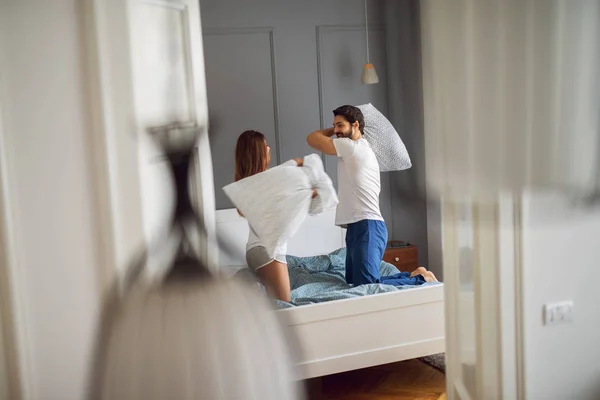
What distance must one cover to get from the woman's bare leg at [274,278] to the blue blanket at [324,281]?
67 centimetres

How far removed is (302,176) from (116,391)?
23 centimetres

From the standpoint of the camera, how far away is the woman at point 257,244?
466 millimetres

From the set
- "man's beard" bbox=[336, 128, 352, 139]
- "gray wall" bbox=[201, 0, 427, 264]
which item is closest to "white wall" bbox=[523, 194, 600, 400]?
"man's beard" bbox=[336, 128, 352, 139]

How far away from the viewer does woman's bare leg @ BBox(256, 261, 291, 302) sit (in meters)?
0.49

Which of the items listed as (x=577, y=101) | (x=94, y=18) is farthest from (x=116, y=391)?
(x=577, y=101)

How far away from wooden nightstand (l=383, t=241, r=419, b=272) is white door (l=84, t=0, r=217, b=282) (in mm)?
1534

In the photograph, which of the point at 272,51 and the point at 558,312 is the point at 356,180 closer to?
the point at 558,312

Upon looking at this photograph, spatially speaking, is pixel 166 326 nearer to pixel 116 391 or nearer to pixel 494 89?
pixel 116 391

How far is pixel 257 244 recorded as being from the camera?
17.9 inches

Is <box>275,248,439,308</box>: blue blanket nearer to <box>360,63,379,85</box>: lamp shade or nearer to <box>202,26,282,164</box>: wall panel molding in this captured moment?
<box>202,26,282,164</box>: wall panel molding

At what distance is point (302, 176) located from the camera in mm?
424

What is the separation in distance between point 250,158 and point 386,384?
1130mm

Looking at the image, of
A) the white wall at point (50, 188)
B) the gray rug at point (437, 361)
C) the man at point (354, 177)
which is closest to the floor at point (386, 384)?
the gray rug at point (437, 361)

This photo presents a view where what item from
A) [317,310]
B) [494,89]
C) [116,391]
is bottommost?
[317,310]
